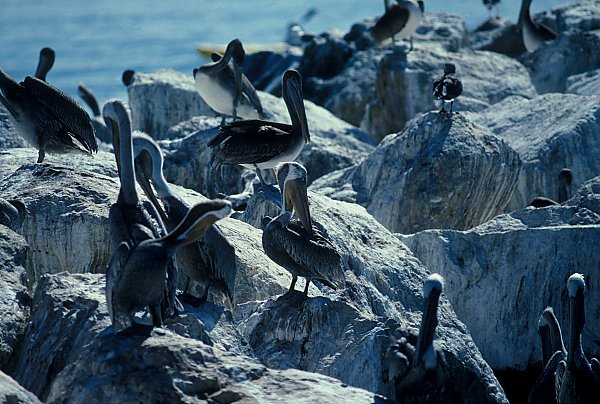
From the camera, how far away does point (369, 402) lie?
21.2 ft

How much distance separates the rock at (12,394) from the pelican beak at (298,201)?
10.3ft

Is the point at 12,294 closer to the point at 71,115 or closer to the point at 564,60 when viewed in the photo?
the point at 71,115

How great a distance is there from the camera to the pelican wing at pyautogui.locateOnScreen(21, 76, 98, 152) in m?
11.2

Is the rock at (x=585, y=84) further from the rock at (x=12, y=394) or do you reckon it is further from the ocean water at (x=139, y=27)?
the ocean water at (x=139, y=27)

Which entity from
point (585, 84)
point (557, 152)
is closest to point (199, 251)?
point (557, 152)

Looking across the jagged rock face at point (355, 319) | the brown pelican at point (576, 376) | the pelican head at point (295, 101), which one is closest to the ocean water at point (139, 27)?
the pelican head at point (295, 101)

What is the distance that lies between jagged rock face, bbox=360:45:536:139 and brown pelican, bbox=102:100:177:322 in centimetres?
1139

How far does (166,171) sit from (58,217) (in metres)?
4.83

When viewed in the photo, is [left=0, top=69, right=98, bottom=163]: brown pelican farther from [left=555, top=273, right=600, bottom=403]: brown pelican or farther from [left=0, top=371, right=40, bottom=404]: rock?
[left=0, top=371, right=40, bottom=404]: rock

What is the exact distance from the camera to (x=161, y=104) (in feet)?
57.9

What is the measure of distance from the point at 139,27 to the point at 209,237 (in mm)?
34691

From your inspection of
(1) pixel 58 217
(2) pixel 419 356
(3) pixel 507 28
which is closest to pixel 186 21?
(3) pixel 507 28

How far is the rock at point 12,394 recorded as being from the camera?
6.10 metres

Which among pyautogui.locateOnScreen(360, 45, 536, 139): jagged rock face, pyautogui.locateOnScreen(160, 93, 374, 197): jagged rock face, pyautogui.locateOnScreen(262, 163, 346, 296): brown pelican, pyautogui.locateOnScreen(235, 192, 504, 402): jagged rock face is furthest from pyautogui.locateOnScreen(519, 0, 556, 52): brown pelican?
pyautogui.locateOnScreen(262, 163, 346, 296): brown pelican
